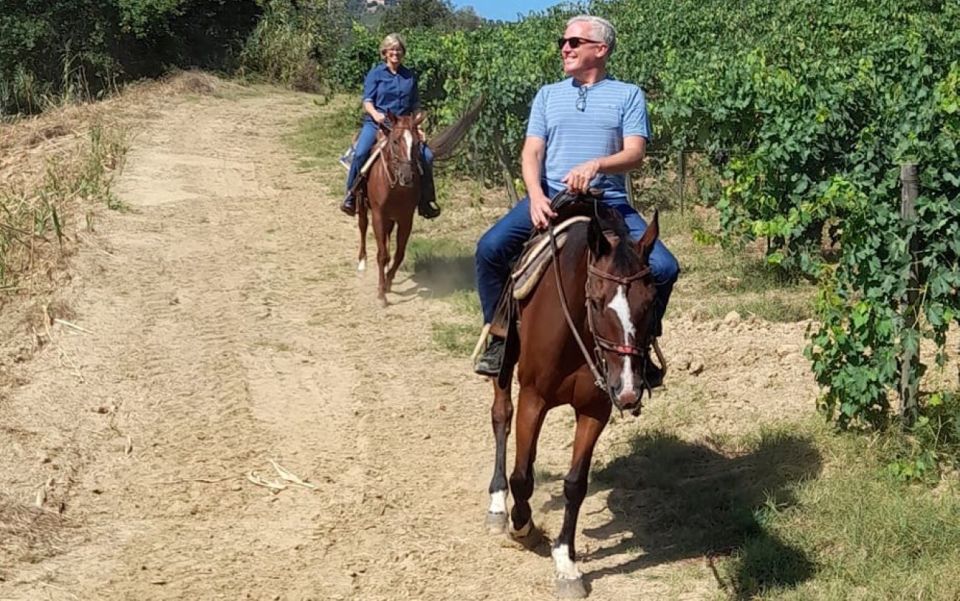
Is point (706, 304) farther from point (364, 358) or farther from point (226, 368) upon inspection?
point (226, 368)

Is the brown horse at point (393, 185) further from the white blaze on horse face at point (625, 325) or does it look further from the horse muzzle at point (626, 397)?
the horse muzzle at point (626, 397)

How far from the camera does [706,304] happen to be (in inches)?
394

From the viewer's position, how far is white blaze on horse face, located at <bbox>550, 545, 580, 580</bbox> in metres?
5.43

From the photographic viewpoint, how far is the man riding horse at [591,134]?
5461 millimetres

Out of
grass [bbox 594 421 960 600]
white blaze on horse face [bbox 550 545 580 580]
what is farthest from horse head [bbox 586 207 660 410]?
grass [bbox 594 421 960 600]

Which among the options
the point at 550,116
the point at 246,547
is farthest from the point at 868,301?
the point at 246,547

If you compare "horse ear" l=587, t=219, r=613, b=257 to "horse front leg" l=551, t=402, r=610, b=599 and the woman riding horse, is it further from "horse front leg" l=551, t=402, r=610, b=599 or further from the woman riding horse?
the woman riding horse

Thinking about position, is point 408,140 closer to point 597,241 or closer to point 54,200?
point 54,200

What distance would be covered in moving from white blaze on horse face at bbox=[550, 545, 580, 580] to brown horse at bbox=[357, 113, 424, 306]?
228 inches

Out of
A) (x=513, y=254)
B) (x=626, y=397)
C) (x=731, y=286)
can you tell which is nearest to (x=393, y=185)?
(x=731, y=286)

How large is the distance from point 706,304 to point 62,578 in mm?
6253

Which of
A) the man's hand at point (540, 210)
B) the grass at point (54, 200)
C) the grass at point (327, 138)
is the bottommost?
the grass at point (327, 138)

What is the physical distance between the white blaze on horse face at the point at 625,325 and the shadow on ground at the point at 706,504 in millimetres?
1360

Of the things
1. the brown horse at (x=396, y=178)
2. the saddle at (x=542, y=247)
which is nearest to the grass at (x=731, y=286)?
the brown horse at (x=396, y=178)
